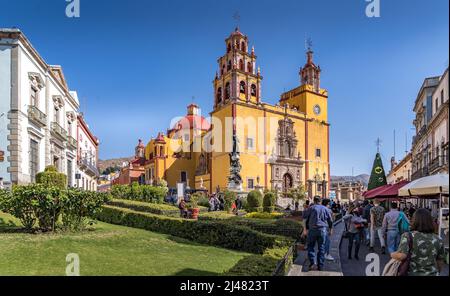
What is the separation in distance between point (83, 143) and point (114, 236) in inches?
1199

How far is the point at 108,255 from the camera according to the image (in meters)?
7.73

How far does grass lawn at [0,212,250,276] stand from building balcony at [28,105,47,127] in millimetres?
10525

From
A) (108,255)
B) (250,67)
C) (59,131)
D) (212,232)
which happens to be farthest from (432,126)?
(59,131)

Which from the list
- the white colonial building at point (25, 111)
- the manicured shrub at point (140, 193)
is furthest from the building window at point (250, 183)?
the white colonial building at point (25, 111)

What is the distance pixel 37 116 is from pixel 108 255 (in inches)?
601

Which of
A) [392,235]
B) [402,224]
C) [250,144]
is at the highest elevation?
[250,144]

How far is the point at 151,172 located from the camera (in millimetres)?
52750

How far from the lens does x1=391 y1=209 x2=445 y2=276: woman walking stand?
3.63 meters

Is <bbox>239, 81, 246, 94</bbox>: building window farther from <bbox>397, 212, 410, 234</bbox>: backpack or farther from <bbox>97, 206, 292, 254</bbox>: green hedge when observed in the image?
<bbox>397, 212, 410, 234</bbox>: backpack

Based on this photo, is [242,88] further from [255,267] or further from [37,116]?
[255,267]

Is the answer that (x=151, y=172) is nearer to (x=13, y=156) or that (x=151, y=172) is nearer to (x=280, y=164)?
(x=280, y=164)

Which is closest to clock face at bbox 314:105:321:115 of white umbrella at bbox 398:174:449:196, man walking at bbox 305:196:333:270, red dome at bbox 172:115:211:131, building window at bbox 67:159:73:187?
red dome at bbox 172:115:211:131

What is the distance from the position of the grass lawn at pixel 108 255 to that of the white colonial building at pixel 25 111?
8.74 metres
